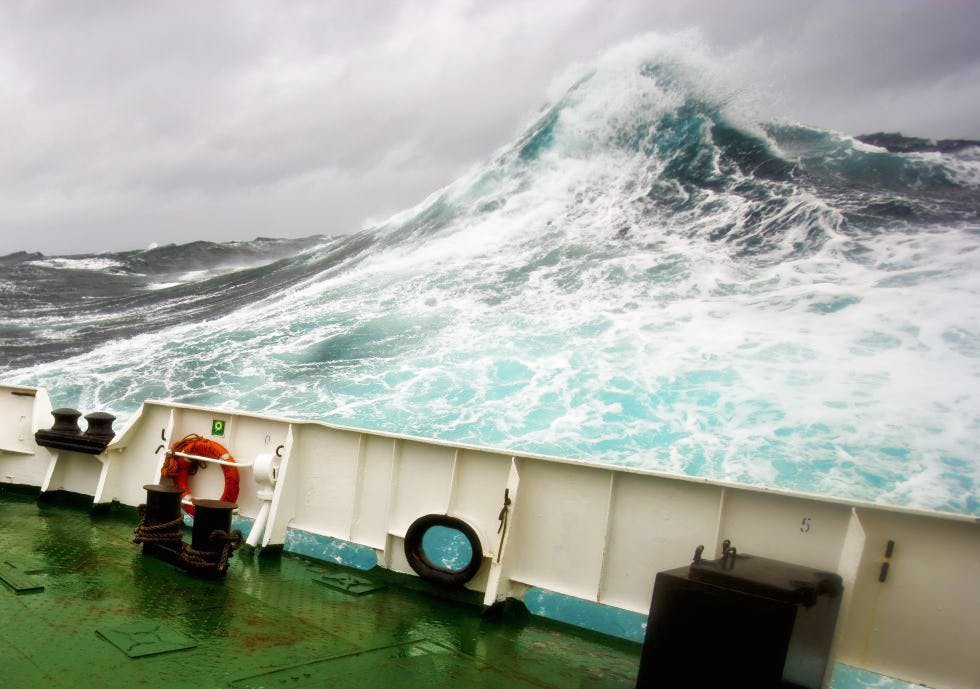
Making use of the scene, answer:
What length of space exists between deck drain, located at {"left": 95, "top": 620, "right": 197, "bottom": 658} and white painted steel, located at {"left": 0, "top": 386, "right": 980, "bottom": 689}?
138 cm

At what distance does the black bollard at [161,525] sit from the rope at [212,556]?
0.16 meters

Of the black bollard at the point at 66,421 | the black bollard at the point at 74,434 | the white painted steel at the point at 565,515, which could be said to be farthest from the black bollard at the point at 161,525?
the black bollard at the point at 66,421

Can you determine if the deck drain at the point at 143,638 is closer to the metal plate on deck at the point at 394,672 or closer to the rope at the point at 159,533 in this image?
the metal plate on deck at the point at 394,672

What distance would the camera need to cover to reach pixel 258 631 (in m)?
3.08

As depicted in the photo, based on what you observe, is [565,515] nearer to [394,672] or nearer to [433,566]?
[433,566]

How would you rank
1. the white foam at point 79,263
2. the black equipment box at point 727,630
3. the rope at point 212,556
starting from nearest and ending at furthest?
the black equipment box at point 727,630, the rope at point 212,556, the white foam at point 79,263

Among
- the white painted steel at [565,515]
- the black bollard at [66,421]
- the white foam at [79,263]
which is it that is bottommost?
the white foam at [79,263]

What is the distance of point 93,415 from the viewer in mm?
5125

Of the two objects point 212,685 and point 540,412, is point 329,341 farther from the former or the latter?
point 212,685

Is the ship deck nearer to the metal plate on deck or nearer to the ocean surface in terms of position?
the metal plate on deck

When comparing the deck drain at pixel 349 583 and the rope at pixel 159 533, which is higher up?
the rope at pixel 159 533

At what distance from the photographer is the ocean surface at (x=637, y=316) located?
1101 cm

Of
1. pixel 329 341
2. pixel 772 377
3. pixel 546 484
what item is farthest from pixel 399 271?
pixel 546 484

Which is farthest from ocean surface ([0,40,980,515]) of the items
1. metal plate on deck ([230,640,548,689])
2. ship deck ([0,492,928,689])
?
metal plate on deck ([230,640,548,689])
